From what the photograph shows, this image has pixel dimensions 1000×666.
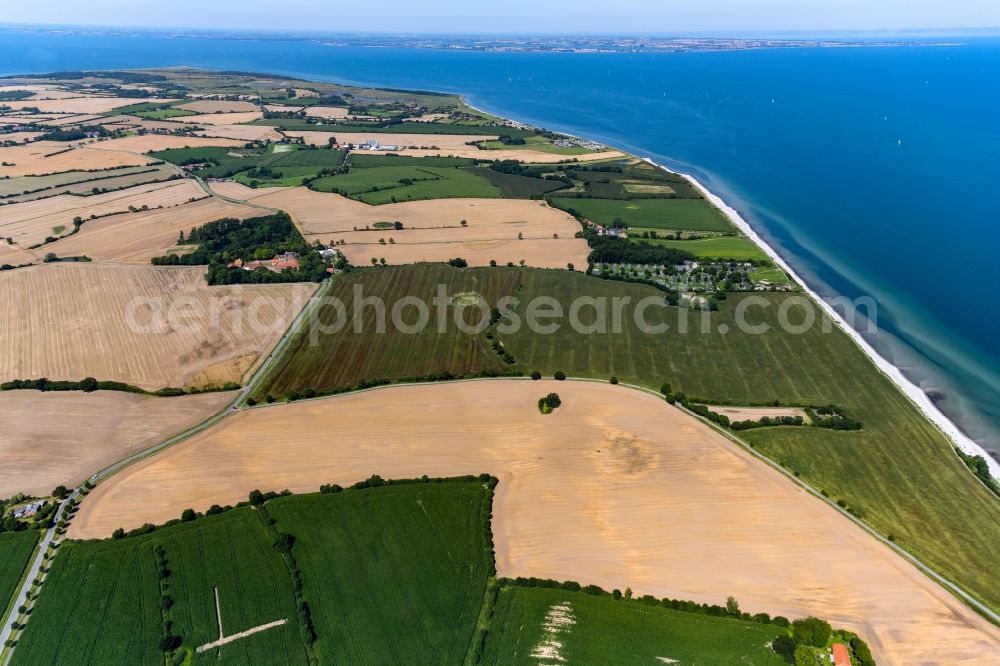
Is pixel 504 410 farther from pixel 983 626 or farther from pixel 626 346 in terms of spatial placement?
pixel 983 626

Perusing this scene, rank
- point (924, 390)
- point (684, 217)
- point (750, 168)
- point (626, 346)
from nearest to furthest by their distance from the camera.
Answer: point (924, 390) < point (626, 346) < point (684, 217) < point (750, 168)

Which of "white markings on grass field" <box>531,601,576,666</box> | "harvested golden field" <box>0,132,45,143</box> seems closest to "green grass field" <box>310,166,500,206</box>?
"white markings on grass field" <box>531,601,576,666</box>

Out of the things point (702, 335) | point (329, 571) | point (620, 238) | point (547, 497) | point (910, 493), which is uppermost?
point (620, 238)

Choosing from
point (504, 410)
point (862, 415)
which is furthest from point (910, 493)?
point (504, 410)

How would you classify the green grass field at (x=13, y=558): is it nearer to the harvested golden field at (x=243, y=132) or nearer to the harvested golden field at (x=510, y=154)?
the harvested golden field at (x=510, y=154)

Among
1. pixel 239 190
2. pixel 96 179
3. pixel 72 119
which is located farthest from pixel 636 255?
pixel 72 119

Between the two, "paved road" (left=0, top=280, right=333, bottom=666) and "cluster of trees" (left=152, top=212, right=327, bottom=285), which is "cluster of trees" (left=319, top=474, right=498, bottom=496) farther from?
"cluster of trees" (left=152, top=212, right=327, bottom=285)

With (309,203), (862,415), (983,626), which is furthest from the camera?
(309,203)

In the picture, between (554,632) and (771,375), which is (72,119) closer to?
(771,375)

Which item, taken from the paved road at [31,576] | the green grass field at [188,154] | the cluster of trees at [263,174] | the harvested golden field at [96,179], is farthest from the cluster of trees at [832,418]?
the green grass field at [188,154]
